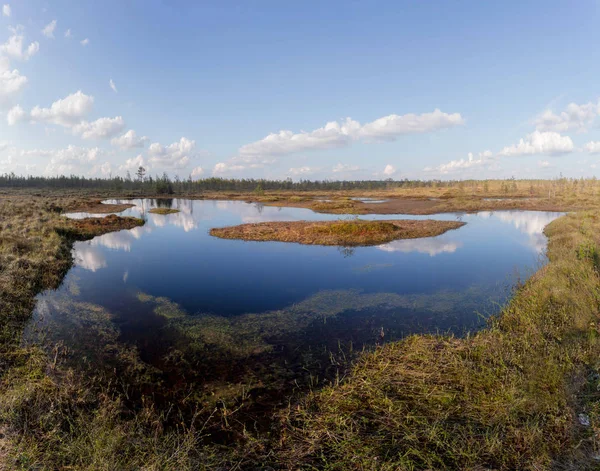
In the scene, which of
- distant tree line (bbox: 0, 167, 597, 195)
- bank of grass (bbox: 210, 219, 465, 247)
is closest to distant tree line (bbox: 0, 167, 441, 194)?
distant tree line (bbox: 0, 167, 597, 195)

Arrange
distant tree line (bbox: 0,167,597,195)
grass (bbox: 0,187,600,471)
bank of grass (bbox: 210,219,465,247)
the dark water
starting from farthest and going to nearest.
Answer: distant tree line (bbox: 0,167,597,195) < bank of grass (bbox: 210,219,465,247) < the dark water < grass (bbox: 0,187,600,471)

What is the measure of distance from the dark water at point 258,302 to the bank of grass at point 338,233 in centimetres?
238

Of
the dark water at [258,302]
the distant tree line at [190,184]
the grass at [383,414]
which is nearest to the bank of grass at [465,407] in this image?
the grass at [383,414]

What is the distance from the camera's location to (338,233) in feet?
94.7

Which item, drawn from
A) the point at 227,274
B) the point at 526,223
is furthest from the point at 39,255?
the point at 526,223

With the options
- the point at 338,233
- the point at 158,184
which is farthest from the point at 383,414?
the point at 158,184

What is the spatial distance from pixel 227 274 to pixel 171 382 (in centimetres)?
1040

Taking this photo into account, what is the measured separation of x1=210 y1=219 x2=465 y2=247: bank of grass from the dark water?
93.9 inches

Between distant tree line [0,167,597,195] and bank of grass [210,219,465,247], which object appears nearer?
bank of grass [210,219,465,247]

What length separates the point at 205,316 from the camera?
40.5 ft

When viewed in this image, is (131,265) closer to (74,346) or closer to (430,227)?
(74,346)

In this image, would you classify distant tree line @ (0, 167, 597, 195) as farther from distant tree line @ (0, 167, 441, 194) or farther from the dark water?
the dark water

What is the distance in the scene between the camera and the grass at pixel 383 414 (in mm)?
4867

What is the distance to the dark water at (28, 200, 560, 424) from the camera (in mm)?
9305
